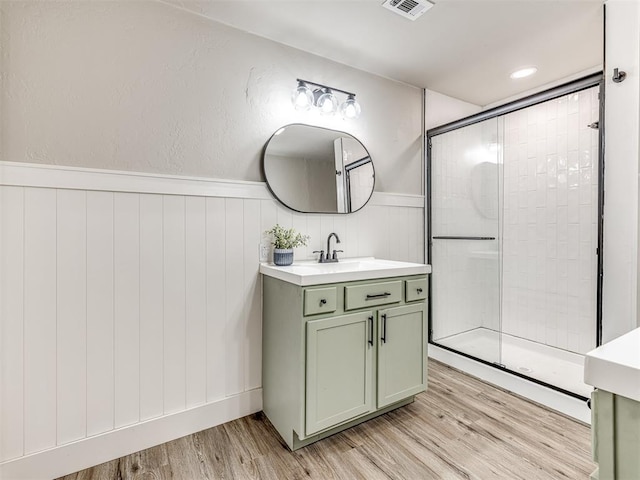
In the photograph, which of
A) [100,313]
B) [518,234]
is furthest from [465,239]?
[100,313]

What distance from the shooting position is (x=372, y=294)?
1873 millimetres

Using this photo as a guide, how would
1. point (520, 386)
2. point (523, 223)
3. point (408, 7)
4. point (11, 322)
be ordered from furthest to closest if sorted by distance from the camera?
point (523, 223)
point (520, 386)
point (408, 7)
point (11, 322)

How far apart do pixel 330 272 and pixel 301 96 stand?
1195 millimetres

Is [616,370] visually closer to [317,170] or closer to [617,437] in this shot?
[617,437]

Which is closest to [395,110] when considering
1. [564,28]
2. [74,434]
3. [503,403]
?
[564,28]

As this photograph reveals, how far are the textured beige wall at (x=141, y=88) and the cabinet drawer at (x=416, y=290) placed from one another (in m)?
1.16

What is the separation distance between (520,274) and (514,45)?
75.7 inches

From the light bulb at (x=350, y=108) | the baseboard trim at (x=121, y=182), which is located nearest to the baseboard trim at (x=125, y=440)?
the baseboard trim at (x=121, y=182)

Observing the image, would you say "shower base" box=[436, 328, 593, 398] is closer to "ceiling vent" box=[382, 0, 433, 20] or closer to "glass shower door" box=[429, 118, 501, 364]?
"glass shower door" box=[429, 118, 501, 364]

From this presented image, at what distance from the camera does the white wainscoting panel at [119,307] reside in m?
1.48

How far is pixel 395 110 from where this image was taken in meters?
2.74

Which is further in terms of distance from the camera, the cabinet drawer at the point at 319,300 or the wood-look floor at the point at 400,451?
the cabinet drawer at the point at 319,300

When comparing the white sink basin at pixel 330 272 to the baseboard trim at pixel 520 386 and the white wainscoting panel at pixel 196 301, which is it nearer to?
the white wainscoting panel at pixel 196 301

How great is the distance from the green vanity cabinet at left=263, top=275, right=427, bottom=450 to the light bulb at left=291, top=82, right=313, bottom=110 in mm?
1158
